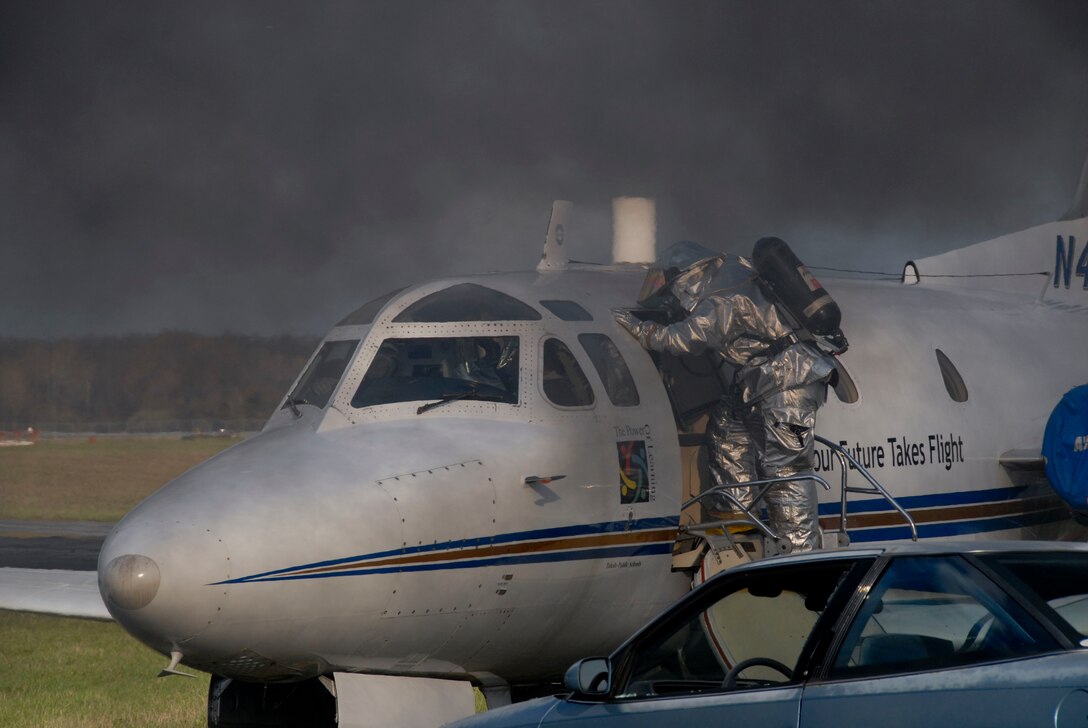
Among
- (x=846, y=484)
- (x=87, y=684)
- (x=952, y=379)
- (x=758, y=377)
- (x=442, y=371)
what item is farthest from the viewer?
(x=87, y=684)

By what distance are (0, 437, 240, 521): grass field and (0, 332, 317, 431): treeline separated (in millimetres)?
2970

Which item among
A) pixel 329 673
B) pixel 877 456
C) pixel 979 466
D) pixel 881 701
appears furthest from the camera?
pixel 979 466

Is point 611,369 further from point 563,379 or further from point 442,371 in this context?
point 442,371

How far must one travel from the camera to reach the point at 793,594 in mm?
6000

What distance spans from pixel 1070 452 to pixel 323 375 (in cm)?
572

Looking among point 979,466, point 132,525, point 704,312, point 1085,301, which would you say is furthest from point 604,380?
point 1085,301

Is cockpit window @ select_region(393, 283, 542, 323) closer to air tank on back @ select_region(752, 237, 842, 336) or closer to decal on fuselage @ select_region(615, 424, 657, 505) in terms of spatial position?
decal on fuselage @ select_region(615, 424, 657, 505)

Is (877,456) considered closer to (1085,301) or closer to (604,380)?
(604,380)

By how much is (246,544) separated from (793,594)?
117 inches

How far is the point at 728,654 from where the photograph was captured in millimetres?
6535

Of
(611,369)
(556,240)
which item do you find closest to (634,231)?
(556,240)

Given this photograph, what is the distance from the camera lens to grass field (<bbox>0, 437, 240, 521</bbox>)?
93.5ft

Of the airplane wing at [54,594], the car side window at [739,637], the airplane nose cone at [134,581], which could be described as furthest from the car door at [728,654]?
the airplane wing at [54,594]

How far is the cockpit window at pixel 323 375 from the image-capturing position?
9250 mm
